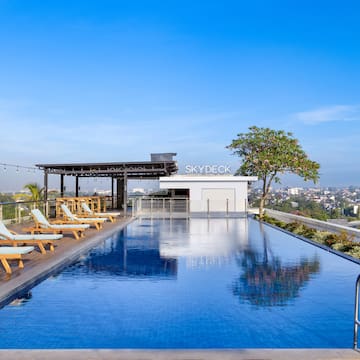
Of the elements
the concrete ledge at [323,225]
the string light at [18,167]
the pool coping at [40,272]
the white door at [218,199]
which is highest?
the string light at [18,167]

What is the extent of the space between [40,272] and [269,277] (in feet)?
13.5

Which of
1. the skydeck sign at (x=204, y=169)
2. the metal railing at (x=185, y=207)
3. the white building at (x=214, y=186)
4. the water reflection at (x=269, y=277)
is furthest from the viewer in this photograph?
the skydeck sign at (x=204, y=169)

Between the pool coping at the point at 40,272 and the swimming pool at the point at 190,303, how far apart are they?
0.19m

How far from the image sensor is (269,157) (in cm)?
2653

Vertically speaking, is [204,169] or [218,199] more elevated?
[204,169]

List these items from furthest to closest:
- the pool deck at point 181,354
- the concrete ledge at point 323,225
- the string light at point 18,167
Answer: the string light at point 18,167, the concrete ledge at point 323,225, the pool deck at point 181,354

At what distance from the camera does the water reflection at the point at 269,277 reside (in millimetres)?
6117

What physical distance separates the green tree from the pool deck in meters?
21.4

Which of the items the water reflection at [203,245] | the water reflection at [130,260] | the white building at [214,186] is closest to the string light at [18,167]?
the white building at [214,186]

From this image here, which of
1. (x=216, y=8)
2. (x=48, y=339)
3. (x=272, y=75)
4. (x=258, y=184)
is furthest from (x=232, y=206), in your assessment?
(x=48, y=339)

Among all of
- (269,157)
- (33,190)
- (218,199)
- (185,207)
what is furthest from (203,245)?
(269,157)

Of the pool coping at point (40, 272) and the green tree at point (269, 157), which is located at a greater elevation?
the green tree at point (269, 157)

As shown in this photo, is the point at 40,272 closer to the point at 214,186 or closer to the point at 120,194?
the point at 214,186

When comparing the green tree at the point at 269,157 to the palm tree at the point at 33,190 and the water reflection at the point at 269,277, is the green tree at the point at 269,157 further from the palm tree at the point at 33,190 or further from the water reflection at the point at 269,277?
the water reflection at the point at 269,277
